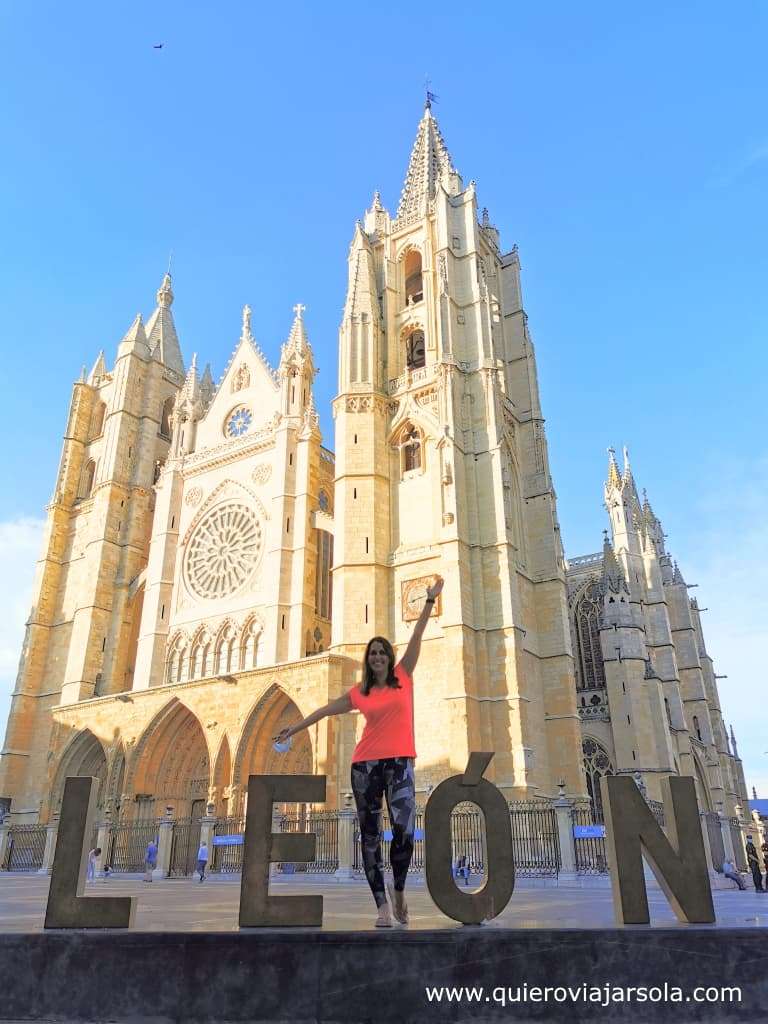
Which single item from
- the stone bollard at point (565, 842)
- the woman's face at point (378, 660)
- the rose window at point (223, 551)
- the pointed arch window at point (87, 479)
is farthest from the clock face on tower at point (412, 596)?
the pointed arch window at point (87, 479)

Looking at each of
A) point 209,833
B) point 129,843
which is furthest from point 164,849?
point 129,843

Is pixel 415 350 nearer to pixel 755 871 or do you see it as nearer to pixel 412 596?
pixel 412 596

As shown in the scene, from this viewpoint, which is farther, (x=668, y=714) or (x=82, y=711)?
(x=668, y=714)

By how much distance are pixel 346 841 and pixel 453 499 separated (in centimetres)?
1023

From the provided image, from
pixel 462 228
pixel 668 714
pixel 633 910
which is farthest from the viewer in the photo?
pixel 668 714

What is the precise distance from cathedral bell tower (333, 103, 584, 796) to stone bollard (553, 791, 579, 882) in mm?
4077

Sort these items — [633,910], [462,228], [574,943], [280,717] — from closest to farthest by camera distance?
[574,943]
[633,910]
[280,717]
[462,228]

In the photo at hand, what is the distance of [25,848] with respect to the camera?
23.5 meters

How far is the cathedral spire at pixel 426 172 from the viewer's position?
3008 cm

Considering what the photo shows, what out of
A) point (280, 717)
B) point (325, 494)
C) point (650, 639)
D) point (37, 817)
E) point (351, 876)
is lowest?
point (351, 876)

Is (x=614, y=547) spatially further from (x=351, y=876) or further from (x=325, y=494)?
(x=351, y=876)

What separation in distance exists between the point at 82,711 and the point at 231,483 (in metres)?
9.75

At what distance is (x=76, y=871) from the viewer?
3.43m

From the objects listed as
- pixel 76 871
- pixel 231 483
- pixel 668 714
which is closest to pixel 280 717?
pixel 231 483
